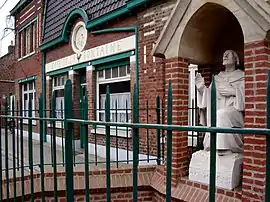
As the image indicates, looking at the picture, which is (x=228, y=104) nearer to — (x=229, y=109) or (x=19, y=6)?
(x=229, y=109)

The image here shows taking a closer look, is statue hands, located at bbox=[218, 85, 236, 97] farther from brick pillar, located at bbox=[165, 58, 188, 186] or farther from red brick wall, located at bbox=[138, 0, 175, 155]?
red brick wall, located at bbox=[138, 0, 175, 155]

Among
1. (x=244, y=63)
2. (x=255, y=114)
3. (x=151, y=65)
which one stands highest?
(x=151, y=65)

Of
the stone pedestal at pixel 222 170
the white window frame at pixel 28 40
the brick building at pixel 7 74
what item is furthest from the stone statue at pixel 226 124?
the brick building at pixel 7 74

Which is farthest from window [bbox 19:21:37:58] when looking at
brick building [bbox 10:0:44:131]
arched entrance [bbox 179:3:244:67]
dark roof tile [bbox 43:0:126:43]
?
arched entrance [bbox 179:3:244:67]

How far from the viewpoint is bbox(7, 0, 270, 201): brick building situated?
2.96 meters

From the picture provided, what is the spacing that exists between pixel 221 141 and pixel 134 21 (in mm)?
4659

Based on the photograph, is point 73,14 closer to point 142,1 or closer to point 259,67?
point 142,1

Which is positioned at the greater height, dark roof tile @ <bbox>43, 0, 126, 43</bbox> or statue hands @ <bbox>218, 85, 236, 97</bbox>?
dark roof tile @ <bbox>43, 0, 126, 43</bbox>

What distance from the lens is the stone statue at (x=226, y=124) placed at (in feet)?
11.0

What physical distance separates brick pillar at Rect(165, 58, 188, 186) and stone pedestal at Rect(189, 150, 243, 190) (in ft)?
0.59

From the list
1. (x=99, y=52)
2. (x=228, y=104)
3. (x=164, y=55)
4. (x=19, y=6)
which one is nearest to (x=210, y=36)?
(x=164, y=55)

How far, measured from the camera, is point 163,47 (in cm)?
387

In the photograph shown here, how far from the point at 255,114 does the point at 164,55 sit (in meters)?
1.50

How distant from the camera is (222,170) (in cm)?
336
